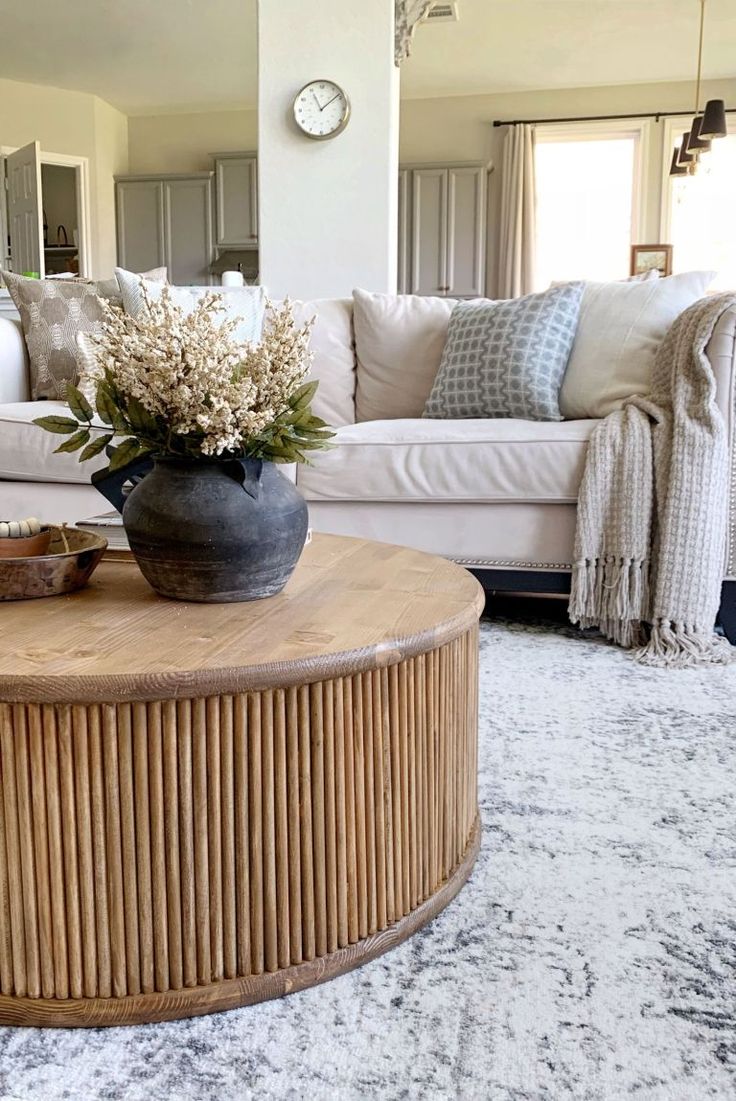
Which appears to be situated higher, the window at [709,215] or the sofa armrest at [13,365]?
the window at [709,215]

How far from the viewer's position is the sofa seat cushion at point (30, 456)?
8.75 feet

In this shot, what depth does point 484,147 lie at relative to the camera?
26.0 ft

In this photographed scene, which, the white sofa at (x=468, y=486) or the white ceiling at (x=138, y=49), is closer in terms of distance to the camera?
the white sofa at (x=468, y=486)

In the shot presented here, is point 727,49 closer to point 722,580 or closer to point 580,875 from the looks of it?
point 722,580

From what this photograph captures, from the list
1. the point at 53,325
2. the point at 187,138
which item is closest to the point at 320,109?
the point at 53,325

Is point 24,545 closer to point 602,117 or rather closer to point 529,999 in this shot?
point 529,999

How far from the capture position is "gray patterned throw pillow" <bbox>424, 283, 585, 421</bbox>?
Result: 275 cm

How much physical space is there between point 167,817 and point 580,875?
575mm

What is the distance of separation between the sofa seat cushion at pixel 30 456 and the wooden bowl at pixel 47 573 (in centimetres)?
153

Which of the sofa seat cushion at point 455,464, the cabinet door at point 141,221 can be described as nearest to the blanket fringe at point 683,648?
the sofa seat cushion at point 455,464

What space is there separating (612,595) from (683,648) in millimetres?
209

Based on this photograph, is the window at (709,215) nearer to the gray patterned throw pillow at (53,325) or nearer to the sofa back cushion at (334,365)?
the sofa back cushion at (334,365)

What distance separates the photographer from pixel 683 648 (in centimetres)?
223

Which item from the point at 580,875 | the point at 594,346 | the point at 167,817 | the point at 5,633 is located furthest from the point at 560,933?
the point at 594,346
